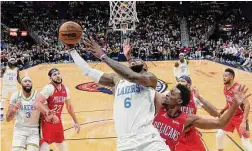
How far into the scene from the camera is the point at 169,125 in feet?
12.7

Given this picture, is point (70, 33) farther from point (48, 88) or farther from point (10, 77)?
point (10, 77)

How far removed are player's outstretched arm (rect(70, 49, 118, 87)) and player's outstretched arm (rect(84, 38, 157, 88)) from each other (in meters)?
0.24

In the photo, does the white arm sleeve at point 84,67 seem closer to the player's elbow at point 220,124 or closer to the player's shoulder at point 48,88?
the player's elbow at point 220,124

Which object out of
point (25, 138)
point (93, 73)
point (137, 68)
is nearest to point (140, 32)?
point (25, 138)

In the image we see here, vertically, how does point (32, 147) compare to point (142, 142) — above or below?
below

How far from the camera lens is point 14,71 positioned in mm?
10445

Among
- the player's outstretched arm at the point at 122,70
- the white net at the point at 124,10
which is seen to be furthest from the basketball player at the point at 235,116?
the white net at the point at 124,10

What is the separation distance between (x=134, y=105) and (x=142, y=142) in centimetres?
36

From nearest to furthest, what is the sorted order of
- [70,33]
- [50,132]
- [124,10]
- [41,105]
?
[70,33] → [41,105] → [50,132] → [124,10]

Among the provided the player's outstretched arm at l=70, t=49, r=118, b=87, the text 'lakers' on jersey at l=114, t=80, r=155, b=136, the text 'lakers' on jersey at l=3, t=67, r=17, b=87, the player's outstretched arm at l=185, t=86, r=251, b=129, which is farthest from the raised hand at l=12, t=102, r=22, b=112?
the text 'lakers' on jersey at l=3, t=67, r=17, b=87

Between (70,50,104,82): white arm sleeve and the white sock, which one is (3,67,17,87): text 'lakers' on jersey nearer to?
the white sock

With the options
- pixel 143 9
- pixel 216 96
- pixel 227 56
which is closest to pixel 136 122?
pixel 216 96

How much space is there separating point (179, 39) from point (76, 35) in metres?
28.2

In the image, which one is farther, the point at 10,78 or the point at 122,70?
the point at 10,78
